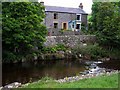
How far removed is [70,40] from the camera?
19.9 m

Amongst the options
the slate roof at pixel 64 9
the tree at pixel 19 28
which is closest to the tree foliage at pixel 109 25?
the tree at pixel 19 28

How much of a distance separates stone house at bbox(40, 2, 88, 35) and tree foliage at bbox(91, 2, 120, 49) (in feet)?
14.0

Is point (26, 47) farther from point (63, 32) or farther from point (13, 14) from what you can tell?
point (63, 32)

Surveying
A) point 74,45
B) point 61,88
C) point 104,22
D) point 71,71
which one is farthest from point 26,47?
point 61,88

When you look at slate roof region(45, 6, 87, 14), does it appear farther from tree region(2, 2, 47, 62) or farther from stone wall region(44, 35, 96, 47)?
tree region(2, 2, 47, 62)

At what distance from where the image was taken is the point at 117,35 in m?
18.7

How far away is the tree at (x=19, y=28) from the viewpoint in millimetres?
14242

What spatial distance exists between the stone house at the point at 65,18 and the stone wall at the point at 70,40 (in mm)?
3765

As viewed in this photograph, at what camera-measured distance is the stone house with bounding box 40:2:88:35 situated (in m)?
24.7

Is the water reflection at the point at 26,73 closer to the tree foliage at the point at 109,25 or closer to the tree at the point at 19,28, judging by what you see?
the tree at the point at 19,28

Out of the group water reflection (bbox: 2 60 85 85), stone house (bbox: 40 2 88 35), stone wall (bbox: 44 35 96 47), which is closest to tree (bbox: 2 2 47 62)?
water reflection (bbox: 2 60 85 85)

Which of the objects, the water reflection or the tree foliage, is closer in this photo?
the water reflection

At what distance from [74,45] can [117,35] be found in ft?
9.40

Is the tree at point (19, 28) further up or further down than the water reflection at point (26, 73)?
further up
